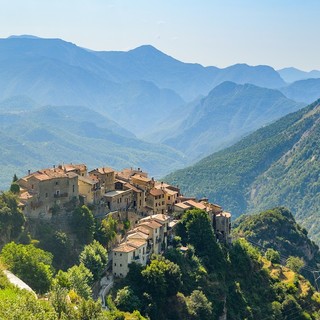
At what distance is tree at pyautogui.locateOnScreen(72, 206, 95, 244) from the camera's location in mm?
68062

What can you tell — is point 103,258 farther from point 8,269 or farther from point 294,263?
point 294,263

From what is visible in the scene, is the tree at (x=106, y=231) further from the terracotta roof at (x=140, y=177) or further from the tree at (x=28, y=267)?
the tree at (x=28, y=267)

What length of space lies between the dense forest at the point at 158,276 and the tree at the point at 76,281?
0.09 metres

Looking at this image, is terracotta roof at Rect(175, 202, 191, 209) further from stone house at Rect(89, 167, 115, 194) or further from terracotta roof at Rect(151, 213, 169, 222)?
stone house at Rect(89, 167, 115, 194)

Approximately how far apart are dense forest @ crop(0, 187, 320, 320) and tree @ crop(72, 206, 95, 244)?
116 millimetres

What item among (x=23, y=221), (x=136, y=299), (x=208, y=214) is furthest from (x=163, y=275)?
(x=208, y=214)

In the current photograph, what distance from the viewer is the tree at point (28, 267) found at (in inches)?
2040

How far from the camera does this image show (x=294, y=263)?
10256 cm

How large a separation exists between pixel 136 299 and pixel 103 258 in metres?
6.67

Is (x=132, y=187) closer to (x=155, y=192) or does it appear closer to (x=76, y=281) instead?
(x=155, y=192)

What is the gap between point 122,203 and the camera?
78500 millimetres

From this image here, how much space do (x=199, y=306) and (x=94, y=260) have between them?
1273 centimetres

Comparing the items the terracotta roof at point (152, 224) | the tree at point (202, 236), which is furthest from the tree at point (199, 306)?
the tree at point (202, 236)

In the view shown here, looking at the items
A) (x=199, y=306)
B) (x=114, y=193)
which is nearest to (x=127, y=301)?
(x=199, y=306)
